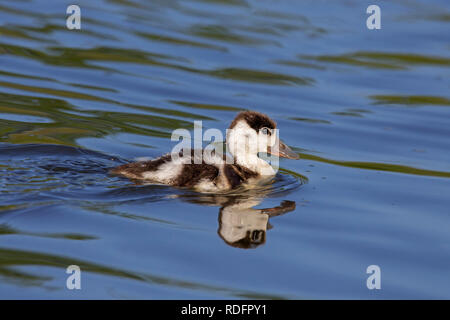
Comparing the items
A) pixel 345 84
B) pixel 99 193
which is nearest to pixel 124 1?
pixel 345 84

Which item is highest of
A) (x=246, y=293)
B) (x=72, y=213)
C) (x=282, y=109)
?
(x=282, y=109)

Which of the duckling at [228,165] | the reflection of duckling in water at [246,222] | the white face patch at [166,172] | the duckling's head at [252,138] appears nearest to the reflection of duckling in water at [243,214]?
the reflection of duckling in water at [246,222]

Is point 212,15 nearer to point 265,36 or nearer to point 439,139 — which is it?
point 265,36

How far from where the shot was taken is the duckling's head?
22.8 ft

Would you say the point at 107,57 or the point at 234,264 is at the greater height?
the point at 107,57

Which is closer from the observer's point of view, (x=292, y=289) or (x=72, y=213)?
(x=292, y=289)

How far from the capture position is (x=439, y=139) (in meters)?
8.67

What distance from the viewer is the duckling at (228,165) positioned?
6480 millimetres

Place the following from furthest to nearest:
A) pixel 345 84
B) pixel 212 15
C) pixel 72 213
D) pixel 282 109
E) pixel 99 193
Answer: pixel 212 15 → pixel 345 84 → pixel 282 109 → pixel 99 193 → pixel 72 213

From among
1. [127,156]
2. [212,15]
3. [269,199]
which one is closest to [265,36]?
[212,15]

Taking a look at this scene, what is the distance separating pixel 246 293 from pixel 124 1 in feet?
34.5

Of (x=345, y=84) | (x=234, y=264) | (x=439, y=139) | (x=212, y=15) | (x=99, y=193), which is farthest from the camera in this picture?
(x=212, y=15)

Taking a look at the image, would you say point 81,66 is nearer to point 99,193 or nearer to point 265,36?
point 265,36

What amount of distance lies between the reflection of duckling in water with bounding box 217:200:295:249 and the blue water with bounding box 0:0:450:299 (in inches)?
1.8
